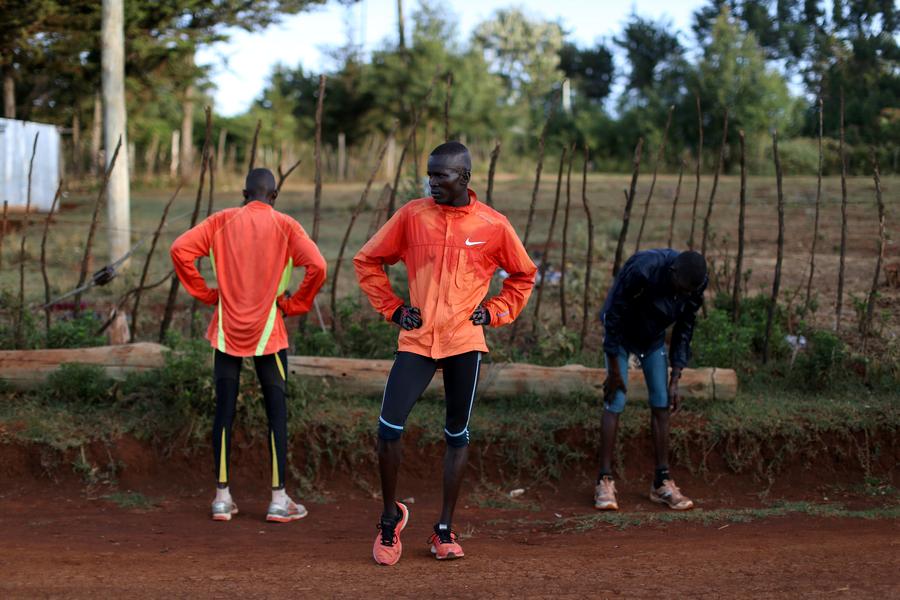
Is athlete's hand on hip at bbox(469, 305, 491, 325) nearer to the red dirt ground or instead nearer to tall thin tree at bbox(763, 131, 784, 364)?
the red dirt ground

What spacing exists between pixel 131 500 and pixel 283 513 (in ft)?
4.19

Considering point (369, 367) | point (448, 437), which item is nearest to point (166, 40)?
point (369, 367)

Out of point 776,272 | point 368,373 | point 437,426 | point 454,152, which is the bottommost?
point 437,426

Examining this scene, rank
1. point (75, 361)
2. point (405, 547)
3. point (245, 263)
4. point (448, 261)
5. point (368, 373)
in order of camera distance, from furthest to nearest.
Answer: point (368, 373), point (75, 361), point (245, 263), point (405, 547), point (448, 261)

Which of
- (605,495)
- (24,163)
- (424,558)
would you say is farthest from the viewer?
(24,163)

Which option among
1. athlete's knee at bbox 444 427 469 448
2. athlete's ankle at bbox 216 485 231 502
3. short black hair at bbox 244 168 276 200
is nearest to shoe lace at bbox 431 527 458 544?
athlete's knee at bbox 444 427 469 448

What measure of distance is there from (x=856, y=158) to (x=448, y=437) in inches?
882

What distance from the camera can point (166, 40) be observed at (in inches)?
806

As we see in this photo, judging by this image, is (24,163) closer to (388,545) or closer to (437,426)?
(437,426)

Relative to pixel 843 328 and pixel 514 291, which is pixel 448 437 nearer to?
pixel 514 291

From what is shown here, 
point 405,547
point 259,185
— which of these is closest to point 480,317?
point 405,547

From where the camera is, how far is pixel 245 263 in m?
5.81

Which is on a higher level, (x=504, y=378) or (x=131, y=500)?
(x=504, y=378)

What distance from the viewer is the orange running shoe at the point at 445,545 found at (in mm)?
5000
